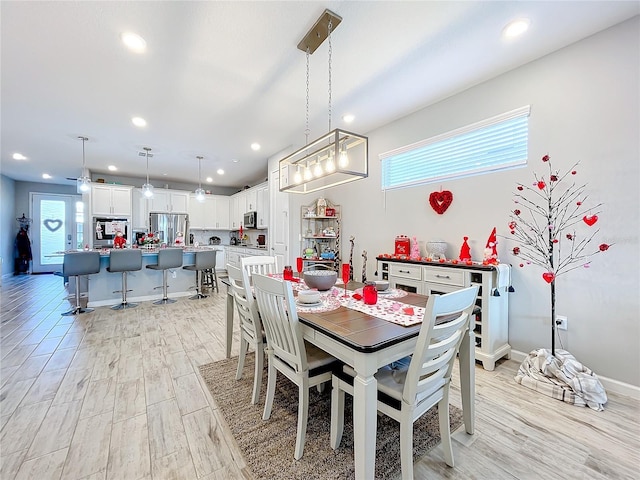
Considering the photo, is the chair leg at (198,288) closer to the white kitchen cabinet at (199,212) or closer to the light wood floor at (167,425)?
the light wood floor at (167,425)

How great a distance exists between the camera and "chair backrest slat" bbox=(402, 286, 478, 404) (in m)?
1.16

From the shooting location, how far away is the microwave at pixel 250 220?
261 inches

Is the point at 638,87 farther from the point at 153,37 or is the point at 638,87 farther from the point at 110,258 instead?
the point at 110,258

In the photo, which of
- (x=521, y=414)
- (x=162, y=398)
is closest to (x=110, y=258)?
(x=162, y=398)

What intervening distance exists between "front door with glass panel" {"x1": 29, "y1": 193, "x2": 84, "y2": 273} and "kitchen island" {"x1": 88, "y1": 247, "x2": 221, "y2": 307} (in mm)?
4637

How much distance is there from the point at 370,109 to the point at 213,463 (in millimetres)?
3612

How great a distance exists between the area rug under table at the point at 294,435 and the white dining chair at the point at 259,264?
109 centimetres

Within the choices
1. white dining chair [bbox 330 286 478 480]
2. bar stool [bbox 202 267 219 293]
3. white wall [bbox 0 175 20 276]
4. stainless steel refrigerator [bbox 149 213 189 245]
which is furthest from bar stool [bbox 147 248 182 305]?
white wall [bbox 0 175 20 276]

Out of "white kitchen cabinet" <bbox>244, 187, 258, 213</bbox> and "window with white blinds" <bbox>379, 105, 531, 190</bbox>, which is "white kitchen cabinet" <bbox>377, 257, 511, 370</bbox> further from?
"white kitchen cabinet" <bbox>244, 187, 258, 213</bbox>

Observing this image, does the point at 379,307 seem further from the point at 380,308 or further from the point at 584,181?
the point at 584,181

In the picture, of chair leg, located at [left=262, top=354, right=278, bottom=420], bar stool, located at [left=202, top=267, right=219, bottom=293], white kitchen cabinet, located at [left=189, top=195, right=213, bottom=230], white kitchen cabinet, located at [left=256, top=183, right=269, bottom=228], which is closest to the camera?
chair leg, located at [left=262, top=354, right=278, bottom=420]

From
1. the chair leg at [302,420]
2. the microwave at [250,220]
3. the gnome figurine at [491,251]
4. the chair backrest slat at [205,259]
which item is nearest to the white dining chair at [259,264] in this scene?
the chair leg at [302,420]

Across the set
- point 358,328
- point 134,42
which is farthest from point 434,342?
point 134,42

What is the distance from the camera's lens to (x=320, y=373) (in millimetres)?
1647
